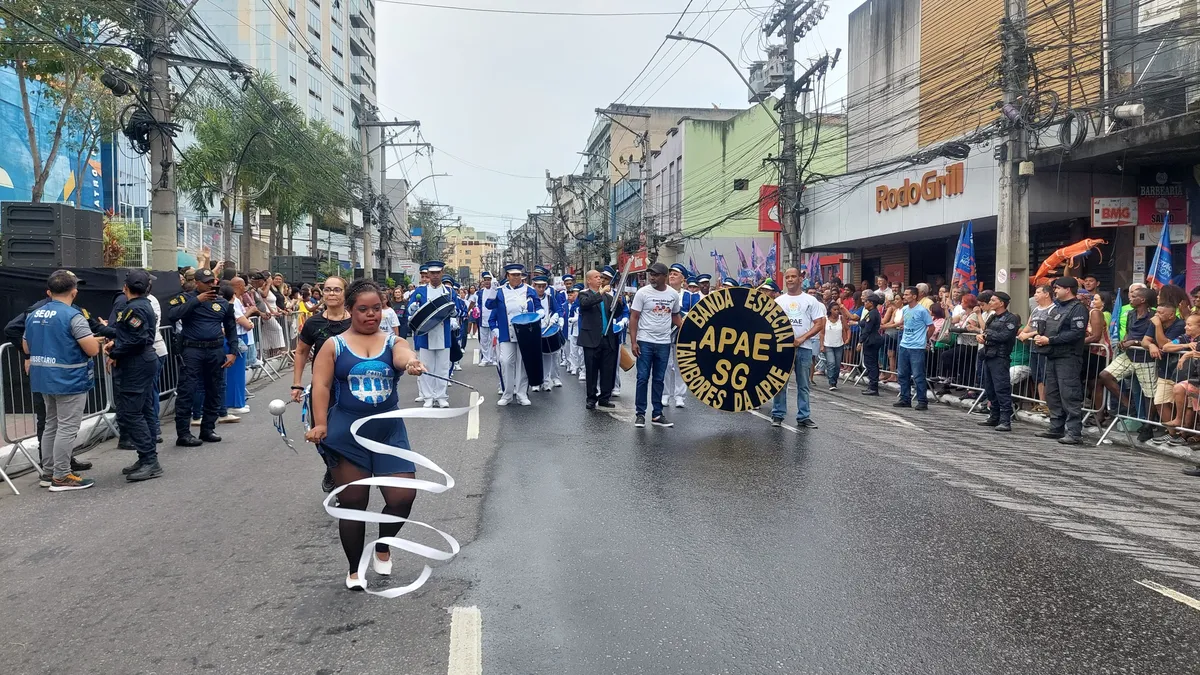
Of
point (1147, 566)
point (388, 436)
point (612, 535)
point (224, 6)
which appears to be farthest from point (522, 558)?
point (224, 6)

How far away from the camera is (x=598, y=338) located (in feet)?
37.7

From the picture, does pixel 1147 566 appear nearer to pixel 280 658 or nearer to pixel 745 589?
pixel 745 589

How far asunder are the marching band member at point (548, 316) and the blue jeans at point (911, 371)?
5111 mm

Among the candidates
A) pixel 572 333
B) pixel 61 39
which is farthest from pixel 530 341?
pixel 61 39

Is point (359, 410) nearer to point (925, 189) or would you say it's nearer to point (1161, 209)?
point (1161, 209)

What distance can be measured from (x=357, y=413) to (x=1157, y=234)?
16.0m

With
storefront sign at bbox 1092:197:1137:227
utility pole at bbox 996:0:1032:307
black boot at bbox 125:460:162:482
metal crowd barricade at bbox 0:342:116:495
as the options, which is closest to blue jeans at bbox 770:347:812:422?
utility pole at bbox 996:0:1032:307

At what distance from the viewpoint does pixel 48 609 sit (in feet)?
15.2

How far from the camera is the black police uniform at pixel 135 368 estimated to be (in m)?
7.67

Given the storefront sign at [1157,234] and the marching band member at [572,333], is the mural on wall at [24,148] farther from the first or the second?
the storefront sign at [1157,234]

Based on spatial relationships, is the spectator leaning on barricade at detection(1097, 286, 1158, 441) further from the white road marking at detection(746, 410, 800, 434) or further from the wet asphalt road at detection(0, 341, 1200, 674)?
the white road marking at detection(746, 410, 800, 434)

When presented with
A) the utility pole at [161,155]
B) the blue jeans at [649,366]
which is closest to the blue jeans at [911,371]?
the blue jeans at [649,366]

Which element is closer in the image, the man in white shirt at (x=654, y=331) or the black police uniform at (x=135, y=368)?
the black police uniform at (x=135, y=368)

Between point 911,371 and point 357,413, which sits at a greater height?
point 357,413
